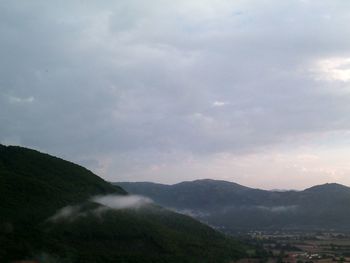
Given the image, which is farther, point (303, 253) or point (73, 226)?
point (303, 253)

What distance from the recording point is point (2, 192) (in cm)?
11025

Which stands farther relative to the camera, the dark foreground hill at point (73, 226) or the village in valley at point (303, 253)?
the village in valley at point (303, 253)

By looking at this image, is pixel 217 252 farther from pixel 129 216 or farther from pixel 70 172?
pixel 70 172

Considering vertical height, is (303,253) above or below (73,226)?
below

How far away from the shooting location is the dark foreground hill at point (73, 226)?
94.6 meters

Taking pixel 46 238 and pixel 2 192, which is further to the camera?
pixel 2 192

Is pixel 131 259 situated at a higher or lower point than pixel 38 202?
lower

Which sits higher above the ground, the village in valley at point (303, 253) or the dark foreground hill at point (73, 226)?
the dark foreground hill at point (73, 226)

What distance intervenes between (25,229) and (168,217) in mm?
60502

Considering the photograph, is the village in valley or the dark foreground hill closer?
the dark foreground hill

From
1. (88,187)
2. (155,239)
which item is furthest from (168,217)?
(155,239)

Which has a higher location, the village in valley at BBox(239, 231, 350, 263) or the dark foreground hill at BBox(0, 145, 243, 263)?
the dark foreground hill at BBox(0, 145, 243, 263)

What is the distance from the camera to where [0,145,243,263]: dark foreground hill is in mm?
94562

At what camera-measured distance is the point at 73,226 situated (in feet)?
348
